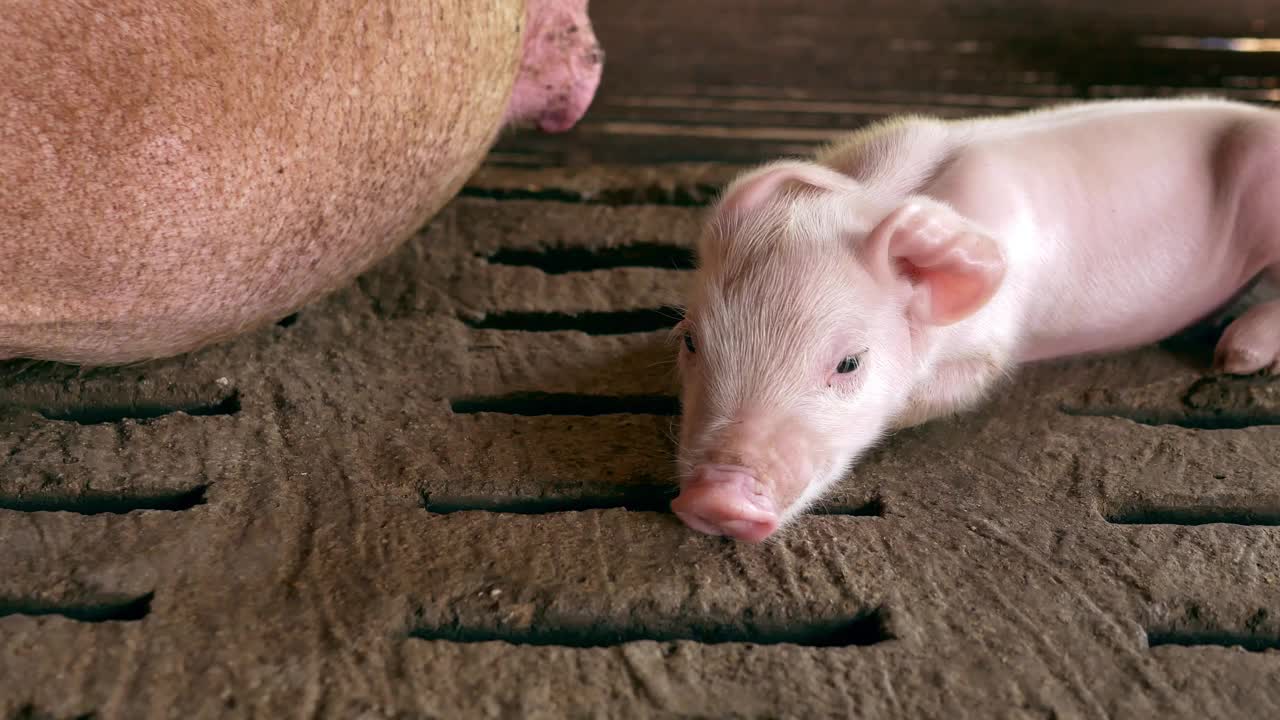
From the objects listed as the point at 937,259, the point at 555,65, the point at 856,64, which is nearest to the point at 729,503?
the point at 937,259

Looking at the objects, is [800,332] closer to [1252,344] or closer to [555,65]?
[1252,344]

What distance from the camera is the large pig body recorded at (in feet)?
6.17

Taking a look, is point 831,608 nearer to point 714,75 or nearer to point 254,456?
point 254,456

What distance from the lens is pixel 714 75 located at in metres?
4.50

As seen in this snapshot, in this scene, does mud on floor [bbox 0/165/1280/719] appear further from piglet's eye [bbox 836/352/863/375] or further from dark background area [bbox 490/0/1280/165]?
dark background area [bbox 490/0/1280/165]

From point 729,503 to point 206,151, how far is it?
1.08m

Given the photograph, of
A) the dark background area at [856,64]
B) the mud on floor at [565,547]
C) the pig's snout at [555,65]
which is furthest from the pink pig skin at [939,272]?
the dark background area at [856,64]

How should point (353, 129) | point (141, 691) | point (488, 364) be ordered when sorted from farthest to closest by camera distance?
1. point (488, 364)
2. point (353, 129)
3. point (141, 691)

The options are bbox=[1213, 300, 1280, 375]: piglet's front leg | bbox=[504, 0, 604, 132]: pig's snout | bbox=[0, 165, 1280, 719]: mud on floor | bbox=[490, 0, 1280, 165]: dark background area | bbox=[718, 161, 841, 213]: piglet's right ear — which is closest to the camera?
bbox=[0, 165, 1280, 719]: mud on floor

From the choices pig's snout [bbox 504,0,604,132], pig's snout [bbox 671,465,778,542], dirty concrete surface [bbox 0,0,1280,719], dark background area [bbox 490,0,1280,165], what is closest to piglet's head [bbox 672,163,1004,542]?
pig's snout [bbox 671,465,778,542]

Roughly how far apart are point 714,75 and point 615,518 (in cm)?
290

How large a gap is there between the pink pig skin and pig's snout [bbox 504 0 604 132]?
80 cm

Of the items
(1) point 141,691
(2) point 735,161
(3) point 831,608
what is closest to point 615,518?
(3) point 831,608

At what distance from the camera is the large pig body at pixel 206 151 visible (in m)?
1.88
